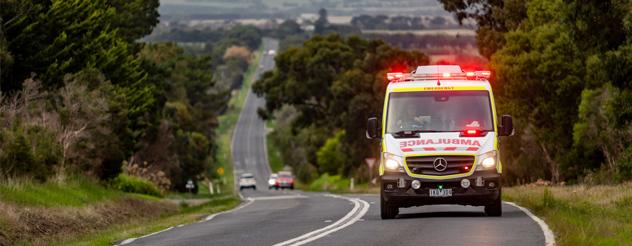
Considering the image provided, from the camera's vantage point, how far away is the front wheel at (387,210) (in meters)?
24.2

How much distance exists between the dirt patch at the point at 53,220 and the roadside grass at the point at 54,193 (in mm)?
348

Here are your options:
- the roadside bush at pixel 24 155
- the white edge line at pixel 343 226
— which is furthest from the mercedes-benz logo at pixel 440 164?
the roadside bush at pixel 24 155

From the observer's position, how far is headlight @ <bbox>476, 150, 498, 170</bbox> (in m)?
23.4

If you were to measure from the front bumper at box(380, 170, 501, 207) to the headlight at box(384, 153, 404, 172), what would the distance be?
4.3 inches

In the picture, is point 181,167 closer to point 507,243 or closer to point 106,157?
point 106,157

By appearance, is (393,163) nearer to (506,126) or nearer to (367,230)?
(506,126)

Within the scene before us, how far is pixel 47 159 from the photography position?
122 ft

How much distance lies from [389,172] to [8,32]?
78.4ft

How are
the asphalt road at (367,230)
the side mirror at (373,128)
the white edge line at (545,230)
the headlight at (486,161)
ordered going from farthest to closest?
the side mirror at (373,128) → the headlight at (486,161) → the asphalt road at (367,230) → the white edge line at (545,230)

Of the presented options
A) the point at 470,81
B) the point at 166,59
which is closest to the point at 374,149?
the point at 166,59

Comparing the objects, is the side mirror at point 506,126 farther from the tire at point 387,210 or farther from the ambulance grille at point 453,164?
the tire at point 387,210

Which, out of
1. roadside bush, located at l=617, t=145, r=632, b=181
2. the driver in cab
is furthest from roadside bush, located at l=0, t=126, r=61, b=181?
roadside bush, located at l=617, t=145, r=632, b=181

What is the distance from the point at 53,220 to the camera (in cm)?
2995

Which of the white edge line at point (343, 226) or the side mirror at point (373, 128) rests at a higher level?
the side mirror at point (373, 128)
